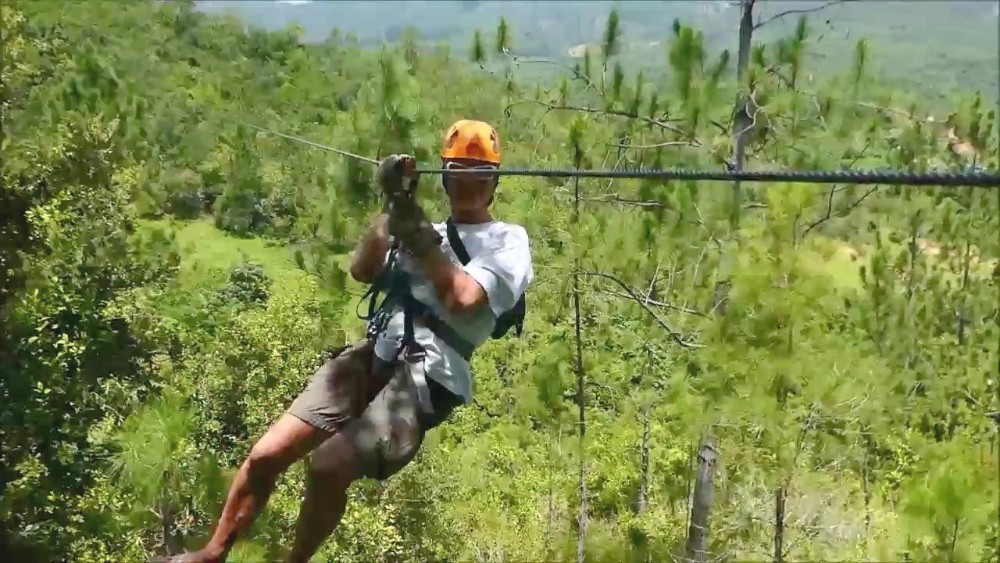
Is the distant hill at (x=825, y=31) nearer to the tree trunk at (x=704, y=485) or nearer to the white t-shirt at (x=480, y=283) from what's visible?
the white t-shirt at (x=480, y=283)

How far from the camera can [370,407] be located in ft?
6.02

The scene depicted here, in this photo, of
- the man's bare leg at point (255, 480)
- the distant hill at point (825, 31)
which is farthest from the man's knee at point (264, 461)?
the distant hill at point (825, 31)

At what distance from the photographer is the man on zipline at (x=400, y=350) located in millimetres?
1769

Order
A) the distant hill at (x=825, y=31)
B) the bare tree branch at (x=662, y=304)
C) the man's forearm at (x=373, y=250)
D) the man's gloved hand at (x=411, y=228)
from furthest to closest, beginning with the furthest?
1. the bare tree branch at (x=662, y=304)
2. the distant hill at (x=825, y=31)
3. the man's forearm at (x=373, y=250)
4. the man's gloved hand at (x=411, y=228)

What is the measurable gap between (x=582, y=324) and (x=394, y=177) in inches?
254

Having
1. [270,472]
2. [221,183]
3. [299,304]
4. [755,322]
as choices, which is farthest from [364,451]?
[221,183]

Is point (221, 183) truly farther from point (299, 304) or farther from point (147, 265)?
point (299, 304)

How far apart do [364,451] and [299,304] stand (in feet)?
16.8

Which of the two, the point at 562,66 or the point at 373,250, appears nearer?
the point at 373,250

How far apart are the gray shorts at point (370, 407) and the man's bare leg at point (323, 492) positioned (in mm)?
21

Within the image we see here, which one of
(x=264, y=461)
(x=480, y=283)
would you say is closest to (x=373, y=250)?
(x=480, y=283)

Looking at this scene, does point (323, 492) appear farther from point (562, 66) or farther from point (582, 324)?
point (582, 324)

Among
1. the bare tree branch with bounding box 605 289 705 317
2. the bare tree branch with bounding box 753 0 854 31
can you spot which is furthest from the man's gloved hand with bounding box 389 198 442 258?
the bare tree branch with bounding box 605 289 705 317

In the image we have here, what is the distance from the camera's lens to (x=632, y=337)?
7.37 m
